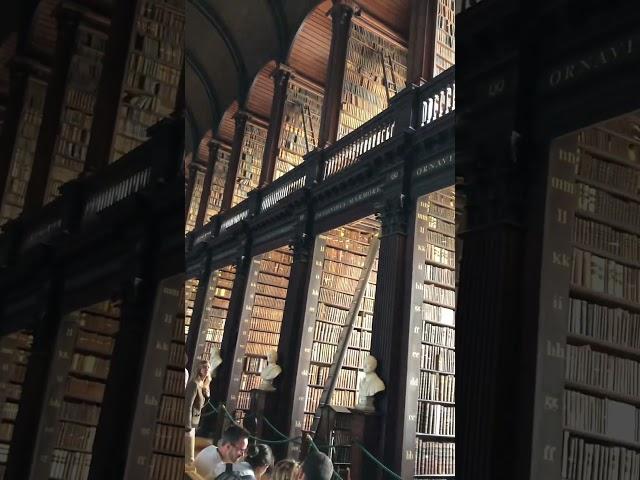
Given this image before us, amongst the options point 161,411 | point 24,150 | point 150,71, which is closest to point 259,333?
point 161,411

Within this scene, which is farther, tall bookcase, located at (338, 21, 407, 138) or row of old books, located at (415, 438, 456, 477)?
tall bookcase, located at (338, 21, 407, 138)

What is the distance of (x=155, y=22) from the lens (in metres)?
1.82

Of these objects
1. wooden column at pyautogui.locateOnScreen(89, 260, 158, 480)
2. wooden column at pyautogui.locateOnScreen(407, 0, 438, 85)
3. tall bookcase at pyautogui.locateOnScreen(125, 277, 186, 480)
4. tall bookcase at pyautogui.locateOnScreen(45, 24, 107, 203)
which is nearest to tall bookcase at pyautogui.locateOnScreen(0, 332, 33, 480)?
wooden column at pyautogui.locateOnScreen(89, 260, 158, 480)

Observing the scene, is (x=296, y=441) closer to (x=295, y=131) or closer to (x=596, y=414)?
(x=295, y=131)

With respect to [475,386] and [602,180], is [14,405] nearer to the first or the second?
[475,386]

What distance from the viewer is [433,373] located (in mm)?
747

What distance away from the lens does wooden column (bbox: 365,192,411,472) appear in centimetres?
66

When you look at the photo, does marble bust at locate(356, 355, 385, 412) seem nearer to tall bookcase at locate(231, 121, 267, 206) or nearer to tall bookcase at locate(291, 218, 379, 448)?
tall bookcase at locate(291, 218, 379, 448)

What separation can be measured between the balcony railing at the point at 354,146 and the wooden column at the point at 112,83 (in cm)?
104

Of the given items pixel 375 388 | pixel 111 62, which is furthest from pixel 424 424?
pixel 111 62

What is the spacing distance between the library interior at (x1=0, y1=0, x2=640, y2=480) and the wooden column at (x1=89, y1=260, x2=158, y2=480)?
20mm

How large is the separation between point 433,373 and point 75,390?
2.98 m

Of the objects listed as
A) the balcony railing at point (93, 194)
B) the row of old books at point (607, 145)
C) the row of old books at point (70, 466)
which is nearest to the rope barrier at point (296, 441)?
the balcony railing at point (93, 194)

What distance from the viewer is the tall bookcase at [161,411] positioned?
3.97 ft
